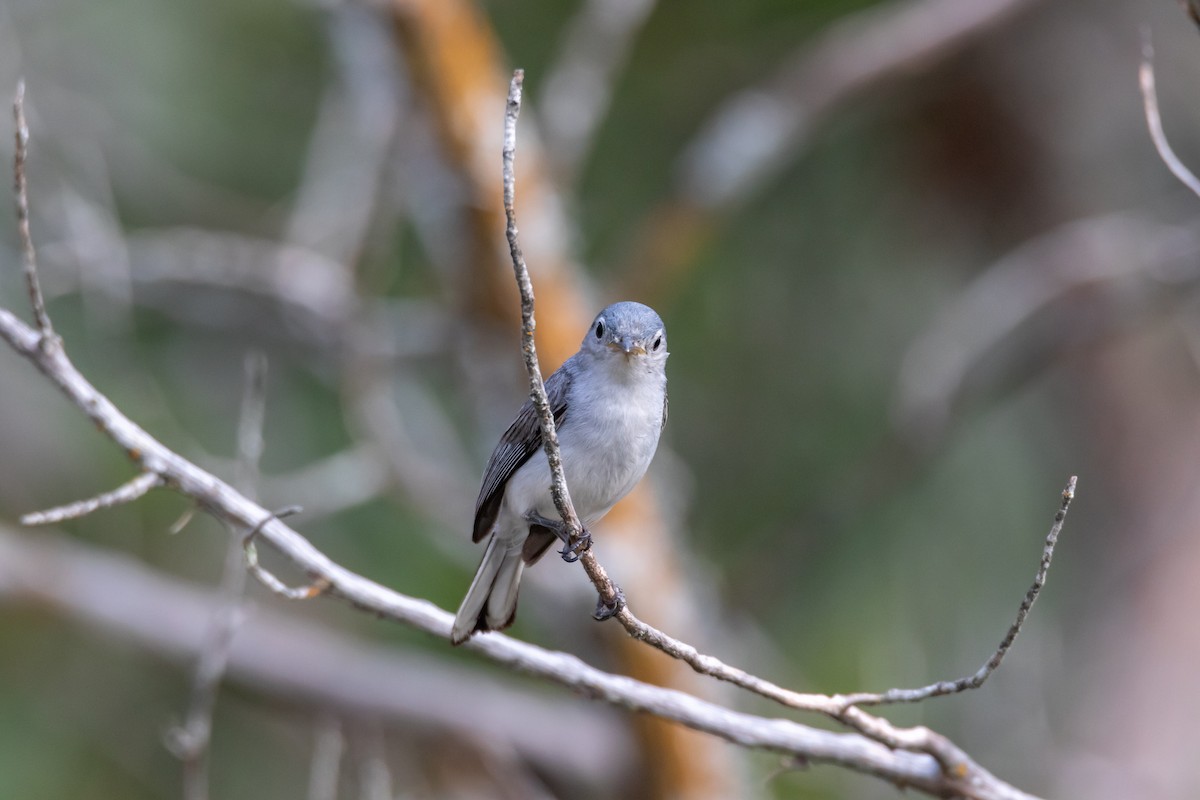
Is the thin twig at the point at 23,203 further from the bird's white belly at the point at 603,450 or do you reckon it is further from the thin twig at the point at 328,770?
the thin twig at the point at 328,770

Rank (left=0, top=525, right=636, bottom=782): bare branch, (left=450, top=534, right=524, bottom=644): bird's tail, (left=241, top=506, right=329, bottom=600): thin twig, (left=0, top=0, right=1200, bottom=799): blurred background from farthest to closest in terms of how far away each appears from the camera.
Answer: (left=0, top=525, right=636, bottom=782): bare branch < (left=0, top=0, right=1200, bottom=799): blurred background < (left=450, top=534, right=524, bottom=644): bird's tail < (left=241, top=506, right=329, bottom=600): thin twig

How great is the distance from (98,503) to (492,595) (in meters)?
0.93

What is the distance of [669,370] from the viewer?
295 inches

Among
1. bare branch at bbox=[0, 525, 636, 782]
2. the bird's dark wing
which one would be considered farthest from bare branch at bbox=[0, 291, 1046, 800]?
bare branch at bbox=[0, 525, 636, 782]

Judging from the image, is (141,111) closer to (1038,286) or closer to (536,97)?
(536,97)

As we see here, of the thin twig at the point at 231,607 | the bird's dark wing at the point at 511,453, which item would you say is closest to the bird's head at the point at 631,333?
the bird's dark wing at the point at 511,453

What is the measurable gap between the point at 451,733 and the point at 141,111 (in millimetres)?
5026

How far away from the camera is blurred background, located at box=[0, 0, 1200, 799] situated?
17.2ft

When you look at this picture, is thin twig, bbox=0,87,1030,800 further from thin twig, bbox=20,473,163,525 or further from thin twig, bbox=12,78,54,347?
thin twig, bbox=12,78,54,347

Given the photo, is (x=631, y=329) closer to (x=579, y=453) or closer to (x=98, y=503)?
(x=579, y=453)

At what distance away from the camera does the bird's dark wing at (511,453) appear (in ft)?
9.66

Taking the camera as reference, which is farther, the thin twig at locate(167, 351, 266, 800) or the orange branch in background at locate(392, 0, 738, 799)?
the orange branch in background at locate(392, 0, 738, 799)

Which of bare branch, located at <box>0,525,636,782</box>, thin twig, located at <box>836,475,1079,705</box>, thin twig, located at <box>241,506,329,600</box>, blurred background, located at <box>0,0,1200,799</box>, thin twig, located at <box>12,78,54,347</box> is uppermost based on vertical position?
blurred background, located at <box>0,0,1200,799</box>

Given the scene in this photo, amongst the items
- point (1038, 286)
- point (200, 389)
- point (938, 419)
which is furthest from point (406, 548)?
point (1038, 286)
